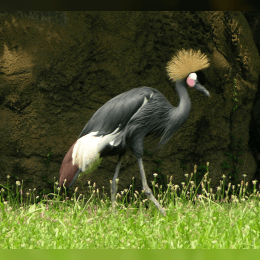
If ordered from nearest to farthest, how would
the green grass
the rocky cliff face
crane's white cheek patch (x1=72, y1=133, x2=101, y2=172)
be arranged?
the green grass < crane's white cheek patch (x1=72, y1=133, x2=101, y2=172) < the rocky cliff face

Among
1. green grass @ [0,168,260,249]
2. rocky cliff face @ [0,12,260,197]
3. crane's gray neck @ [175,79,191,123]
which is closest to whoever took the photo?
green grass @ [0,168,260,249]

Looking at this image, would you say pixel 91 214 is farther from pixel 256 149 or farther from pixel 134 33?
pixel 256 149

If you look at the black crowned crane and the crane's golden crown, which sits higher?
the crane's golden crown

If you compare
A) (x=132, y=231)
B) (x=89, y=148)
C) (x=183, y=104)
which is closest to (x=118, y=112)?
(x=89, y=148)

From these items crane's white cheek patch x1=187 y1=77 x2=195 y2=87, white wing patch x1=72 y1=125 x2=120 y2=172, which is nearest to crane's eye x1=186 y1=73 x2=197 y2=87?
crane's white cheek patch x1=187 y1=77 x2=195 y2=87

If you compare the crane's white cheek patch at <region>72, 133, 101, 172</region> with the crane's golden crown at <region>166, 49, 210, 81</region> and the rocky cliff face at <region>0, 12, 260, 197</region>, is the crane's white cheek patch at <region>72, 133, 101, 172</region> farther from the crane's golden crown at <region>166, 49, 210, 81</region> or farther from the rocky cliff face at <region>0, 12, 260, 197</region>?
the rocky cliff face at <region>0, 12, 260, 197</region>

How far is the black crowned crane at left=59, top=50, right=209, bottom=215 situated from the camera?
303 centimetres

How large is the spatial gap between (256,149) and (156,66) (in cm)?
185

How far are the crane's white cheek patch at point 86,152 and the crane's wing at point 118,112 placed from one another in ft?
0.23

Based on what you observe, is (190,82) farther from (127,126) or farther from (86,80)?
(86,80)

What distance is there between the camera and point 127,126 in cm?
308

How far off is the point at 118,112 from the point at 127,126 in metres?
0.14

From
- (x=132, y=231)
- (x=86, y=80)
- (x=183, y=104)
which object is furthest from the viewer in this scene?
(x=86, y=80)

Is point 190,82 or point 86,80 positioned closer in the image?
point 190,82
